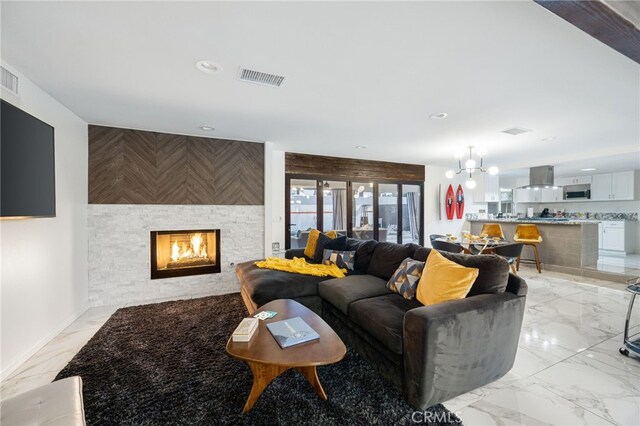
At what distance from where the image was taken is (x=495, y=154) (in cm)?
549

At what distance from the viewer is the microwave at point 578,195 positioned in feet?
26.1

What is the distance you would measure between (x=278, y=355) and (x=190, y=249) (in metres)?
3.32

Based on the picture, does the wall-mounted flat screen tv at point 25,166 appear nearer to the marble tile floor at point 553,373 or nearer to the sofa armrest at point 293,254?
the marble tile floor at point 553,373

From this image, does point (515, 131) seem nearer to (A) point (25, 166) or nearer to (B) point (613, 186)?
(A) point (25, 166)

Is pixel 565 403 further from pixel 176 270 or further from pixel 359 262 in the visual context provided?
pixel 176 270

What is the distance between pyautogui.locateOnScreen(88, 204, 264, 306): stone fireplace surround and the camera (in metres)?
3.73

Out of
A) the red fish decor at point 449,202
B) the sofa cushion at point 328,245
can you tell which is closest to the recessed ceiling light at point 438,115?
the sofa cushion at point 328,245

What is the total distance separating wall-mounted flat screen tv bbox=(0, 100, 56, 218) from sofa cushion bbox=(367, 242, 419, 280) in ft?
10.9

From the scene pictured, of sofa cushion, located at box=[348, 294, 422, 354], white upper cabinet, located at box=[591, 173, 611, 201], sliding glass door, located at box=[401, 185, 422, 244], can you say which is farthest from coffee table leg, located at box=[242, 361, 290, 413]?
white upper cabinet, located at box=[591, 173, 611, 201]

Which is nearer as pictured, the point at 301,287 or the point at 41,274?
the point at 41,274

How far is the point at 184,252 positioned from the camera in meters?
4.34

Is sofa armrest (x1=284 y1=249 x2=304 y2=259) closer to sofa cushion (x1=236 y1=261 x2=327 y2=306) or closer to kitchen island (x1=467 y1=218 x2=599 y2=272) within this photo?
sofa cushion (x1=236 y1=261 x2=327 y2=306)

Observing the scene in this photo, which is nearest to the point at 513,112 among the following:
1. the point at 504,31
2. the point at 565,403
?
the point at 504,31

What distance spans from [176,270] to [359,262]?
276 cm
